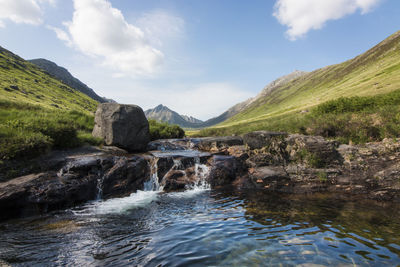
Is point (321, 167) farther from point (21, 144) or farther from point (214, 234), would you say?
point (21, 144)

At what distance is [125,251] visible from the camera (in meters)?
7.10

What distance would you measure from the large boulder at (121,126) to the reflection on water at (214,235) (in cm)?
1086

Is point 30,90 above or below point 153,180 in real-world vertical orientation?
above

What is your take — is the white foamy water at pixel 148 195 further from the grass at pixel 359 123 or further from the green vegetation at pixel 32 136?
the grass at pixel 359 123

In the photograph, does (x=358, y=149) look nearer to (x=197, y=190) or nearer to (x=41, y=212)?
(x=197, y=190)

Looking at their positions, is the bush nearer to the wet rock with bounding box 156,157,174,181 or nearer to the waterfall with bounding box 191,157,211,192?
the wet rock with bounding box 156,157,174,181

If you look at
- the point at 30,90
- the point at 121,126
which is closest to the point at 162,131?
the point at 121,126

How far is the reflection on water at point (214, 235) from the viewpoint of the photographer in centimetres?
648

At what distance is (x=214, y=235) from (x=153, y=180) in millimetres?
9982

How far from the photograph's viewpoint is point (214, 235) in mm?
8102

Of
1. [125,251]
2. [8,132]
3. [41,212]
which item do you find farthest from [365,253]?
[8,132]

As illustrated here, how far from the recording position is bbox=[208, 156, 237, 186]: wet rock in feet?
57.6

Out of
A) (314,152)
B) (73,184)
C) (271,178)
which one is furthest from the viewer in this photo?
(314,152)

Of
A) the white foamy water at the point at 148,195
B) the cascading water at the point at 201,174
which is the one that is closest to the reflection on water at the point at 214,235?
the white foamy water at the point at 148,195
